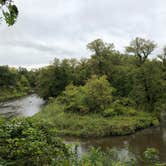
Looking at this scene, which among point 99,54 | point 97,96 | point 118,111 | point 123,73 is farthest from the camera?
point 99,54

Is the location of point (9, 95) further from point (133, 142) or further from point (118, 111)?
point (133, 142)

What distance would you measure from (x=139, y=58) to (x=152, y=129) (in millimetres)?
10200

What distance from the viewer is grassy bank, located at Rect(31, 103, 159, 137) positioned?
2233 centimetres

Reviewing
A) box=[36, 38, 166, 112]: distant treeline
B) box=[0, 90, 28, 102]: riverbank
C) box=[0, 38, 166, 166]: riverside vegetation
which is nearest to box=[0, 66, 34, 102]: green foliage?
box=[0, 90, 28, 102]: riverbank

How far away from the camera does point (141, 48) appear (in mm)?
31266

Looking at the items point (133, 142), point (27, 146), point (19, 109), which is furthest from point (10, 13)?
point (19, 109)

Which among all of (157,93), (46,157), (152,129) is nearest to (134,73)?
(157,93)

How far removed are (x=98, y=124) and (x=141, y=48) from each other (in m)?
12.1

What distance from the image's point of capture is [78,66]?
45781 mm

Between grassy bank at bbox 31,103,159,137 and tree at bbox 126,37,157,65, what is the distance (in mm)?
7680

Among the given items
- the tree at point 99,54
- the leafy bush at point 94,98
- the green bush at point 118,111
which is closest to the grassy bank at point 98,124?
the green bush at point 118,111

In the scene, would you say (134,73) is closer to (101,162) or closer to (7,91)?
(101,162)

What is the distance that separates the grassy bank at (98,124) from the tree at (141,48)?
→ 7680 mm

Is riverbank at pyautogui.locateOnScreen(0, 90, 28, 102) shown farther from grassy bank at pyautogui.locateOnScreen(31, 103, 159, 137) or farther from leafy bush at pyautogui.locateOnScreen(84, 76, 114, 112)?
grassy bank at pyautogui.locateOnScreen(31, 103, 159, 137)
